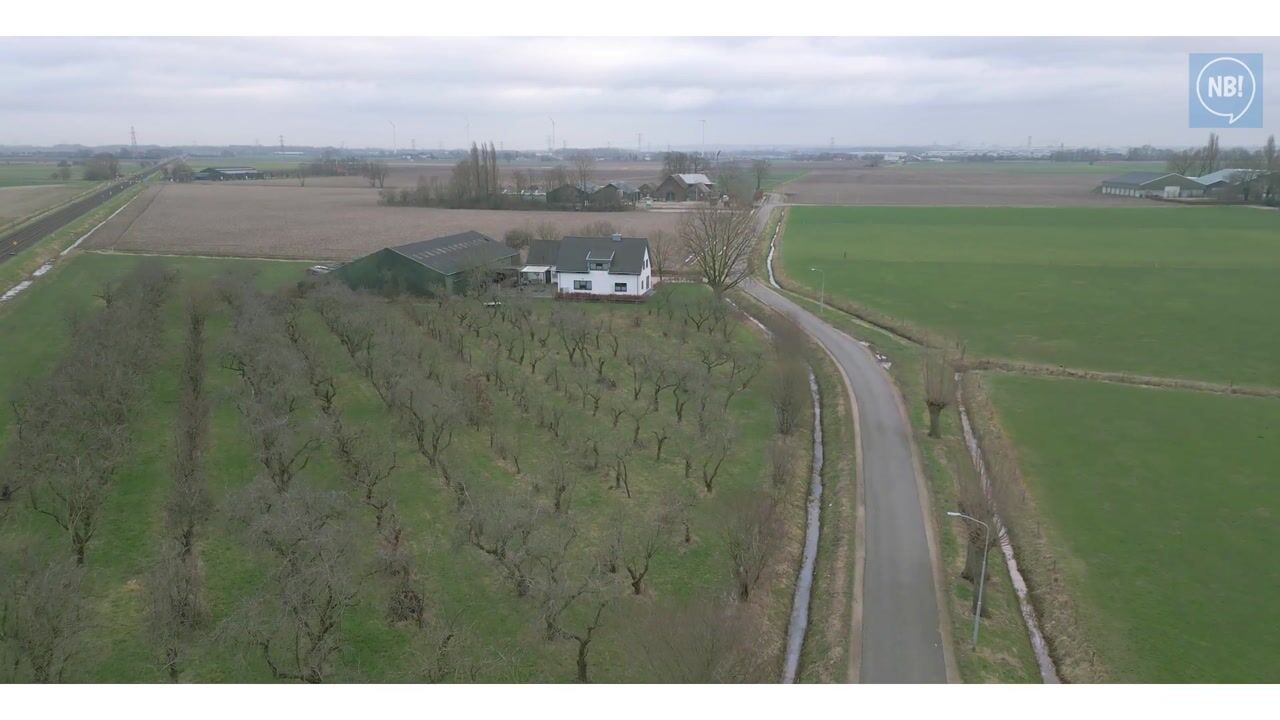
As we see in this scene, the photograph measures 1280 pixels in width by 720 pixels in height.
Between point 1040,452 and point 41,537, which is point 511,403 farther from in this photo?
point 1040,452

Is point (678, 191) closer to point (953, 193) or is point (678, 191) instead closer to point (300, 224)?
point (953, 193)

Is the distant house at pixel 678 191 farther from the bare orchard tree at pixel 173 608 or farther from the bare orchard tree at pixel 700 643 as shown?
the bare orchard tree at pixel 173 608

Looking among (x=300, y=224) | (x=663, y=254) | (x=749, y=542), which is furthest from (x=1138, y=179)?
(x=749, y=542)

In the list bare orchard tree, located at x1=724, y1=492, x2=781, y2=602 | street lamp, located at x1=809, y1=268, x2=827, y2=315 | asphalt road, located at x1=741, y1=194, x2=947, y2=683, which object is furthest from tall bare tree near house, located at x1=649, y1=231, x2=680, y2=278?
bare orchard tree, located at x1=724, y1=492, x2=781, y2=602

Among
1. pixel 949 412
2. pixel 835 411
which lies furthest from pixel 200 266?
pixel 949 412

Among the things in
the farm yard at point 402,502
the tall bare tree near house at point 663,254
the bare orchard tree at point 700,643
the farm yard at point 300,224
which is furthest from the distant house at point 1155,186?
the bare orchard tree at point 700,643

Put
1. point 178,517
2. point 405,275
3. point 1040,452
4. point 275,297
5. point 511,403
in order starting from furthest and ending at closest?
point 405,275 < point 275,297 < point 511,403 < point 1040,452 < point 178,517
